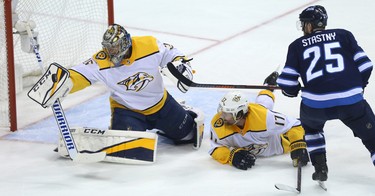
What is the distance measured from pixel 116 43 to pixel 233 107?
0.67 metres

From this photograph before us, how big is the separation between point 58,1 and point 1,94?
101 centimetres

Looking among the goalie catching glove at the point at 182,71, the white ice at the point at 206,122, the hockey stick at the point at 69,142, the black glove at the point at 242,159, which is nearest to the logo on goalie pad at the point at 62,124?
the hockey stick at the point at 69,142

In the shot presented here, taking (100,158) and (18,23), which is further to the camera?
(18,23)

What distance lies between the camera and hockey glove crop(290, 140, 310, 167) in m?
4.52

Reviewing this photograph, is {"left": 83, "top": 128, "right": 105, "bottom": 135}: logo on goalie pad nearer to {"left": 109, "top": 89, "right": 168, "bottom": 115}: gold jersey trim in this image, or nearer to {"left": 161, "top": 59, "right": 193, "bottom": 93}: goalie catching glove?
{"left": 109, "top": 89, "right": 168, "bottom": 115}: gold jersey trim

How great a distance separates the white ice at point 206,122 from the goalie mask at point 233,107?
0.89 feet

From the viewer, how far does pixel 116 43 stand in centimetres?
466

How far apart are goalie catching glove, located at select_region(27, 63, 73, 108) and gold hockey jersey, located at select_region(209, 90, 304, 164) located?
30.3 inches

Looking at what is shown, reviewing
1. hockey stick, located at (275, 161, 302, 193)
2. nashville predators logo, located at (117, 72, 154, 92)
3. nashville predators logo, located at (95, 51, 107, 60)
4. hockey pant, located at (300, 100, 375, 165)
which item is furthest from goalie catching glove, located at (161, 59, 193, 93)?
hockey stick, located at (275, 161, 302, 193)

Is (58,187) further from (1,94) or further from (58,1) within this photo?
(58,1)

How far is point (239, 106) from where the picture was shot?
14.8 feet

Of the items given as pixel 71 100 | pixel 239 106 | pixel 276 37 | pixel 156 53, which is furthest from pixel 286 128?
pixel 276 37

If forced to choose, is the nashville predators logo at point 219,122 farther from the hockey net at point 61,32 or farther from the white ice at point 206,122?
the hockey net at point 61,32

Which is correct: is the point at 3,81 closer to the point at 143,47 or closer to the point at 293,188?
the point at 143,47
